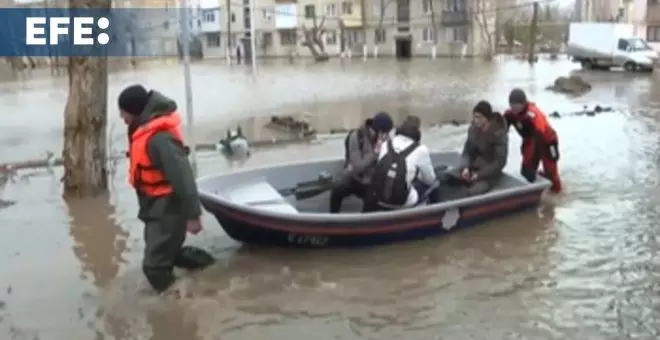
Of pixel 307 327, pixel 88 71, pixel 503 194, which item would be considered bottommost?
pixel 307 327

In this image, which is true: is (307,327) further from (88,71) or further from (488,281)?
(88,71)

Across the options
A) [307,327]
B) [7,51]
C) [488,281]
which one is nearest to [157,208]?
[307,327]

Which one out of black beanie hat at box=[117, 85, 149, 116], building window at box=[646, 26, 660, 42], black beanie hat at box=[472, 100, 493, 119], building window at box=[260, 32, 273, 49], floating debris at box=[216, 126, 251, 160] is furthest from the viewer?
building window at box=[260, 32, 273, 49]

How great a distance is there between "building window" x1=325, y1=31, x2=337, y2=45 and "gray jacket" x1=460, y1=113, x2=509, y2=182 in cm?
6858

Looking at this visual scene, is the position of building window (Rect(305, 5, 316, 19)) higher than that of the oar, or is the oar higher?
building window (Rect(305, 5, 316, 19))

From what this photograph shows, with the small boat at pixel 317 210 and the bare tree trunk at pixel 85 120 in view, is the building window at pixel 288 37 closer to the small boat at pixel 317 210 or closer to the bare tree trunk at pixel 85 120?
the bare tree trunk at pixel 85 120

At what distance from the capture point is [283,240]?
7.53 metres

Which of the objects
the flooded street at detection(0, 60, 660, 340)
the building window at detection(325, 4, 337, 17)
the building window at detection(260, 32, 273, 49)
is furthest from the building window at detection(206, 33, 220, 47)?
the flooded street at detection(0, 60, 660, 340)

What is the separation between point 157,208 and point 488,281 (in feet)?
9.79

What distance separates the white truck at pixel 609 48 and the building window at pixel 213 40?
163 feet

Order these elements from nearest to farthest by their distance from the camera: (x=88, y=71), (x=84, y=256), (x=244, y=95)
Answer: (x=84, y=256) < (x=88, y=71) < (x=244, y=95)

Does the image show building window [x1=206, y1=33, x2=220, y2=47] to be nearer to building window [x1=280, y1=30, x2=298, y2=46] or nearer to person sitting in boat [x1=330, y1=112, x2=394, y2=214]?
building window [x1=280, y1=30, x2=298, y2=46]

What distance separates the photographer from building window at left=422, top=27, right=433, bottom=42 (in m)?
69.4

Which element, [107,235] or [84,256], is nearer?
[84,256]
